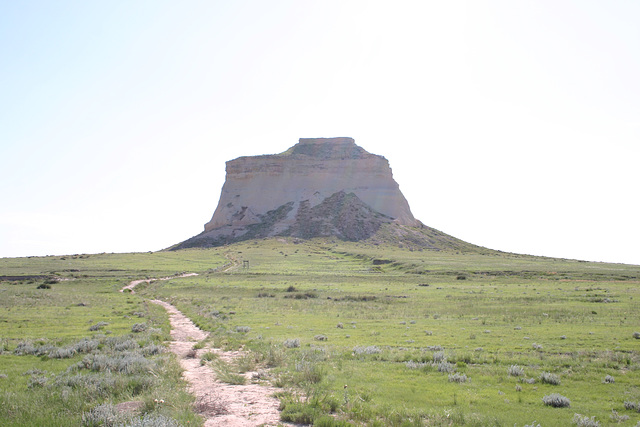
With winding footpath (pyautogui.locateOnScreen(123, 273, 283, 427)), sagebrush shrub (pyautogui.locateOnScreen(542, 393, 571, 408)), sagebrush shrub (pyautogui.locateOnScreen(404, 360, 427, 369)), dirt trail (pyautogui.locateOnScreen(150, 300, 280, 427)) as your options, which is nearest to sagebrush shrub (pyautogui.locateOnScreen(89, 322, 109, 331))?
winding footpath (pyautogui.locateOnScreen(123, 273, 283, 427))

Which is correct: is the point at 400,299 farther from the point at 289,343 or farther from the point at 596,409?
Result: the point at 596,409

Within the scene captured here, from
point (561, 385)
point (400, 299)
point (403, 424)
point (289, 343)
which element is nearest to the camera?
point (403, 424)

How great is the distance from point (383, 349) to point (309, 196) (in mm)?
132272

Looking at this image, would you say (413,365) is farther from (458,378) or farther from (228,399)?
(228,399)

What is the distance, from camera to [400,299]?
121 ft

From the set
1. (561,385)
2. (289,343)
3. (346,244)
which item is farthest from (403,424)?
(346,244)

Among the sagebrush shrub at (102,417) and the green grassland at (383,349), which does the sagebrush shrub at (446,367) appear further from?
the sagebrush shrub at (102,417)

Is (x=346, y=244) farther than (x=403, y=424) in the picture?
Yes

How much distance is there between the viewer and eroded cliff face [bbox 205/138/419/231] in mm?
146750

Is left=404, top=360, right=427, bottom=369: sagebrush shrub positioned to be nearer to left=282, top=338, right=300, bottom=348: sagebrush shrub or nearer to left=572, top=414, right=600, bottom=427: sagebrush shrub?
left=282, top=338, right=300, bottom=348: sagebrush shrub

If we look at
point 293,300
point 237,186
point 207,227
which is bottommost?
point 293,300

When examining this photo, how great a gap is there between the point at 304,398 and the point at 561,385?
25.2 feet

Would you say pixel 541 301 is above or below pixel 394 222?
below

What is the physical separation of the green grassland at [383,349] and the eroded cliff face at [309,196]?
3524 inches
